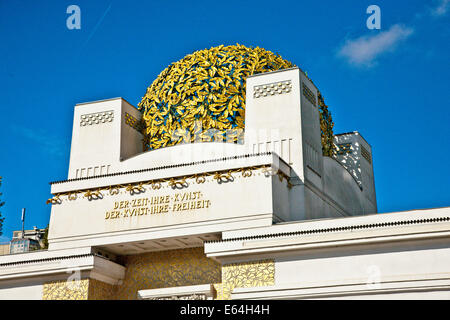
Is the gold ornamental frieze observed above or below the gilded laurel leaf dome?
below

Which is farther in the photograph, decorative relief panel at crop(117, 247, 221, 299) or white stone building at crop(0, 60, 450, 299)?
decorative relief panel at crop(117, 247, 221, 299)

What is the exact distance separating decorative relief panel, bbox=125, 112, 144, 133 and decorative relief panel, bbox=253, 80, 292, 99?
8.80 feet

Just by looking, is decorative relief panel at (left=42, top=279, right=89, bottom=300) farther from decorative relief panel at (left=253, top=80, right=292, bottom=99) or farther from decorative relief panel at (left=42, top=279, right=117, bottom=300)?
decorative relief panel at (left=253, top=80, right=292, bottom=99)

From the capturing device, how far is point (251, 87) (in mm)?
11758

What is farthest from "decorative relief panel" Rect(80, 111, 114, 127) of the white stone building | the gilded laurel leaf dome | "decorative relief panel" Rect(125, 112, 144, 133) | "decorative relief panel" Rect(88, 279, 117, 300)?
"decorative relief panel" Rect(88, 279, 117, 300)

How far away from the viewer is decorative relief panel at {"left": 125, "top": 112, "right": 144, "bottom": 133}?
12670mm

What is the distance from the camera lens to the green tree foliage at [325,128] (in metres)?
12.6

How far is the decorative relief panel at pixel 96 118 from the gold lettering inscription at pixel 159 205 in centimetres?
219

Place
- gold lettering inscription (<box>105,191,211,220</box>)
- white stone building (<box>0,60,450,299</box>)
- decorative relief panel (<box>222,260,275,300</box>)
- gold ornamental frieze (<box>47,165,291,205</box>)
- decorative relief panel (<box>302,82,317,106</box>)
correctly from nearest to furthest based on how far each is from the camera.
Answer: white stone building (<box>0,60,450,299</box>) → decorative relief panel (<box>222,260,275,300</box>) → gold ornamental frieze (<box>47,165,291,205</box>) → gold lettering inscription (<box>105,191,211,220</box>) → decorative relief panel (<box>302,82,317,106</box>)

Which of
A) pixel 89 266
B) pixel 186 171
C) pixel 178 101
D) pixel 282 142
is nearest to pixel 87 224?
pixel 89 266

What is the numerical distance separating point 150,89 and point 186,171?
287cm

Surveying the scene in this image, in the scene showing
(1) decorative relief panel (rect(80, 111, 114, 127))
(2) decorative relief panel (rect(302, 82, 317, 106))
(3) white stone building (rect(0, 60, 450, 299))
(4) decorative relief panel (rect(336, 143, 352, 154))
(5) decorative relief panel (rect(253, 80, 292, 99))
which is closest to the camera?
(3) white stone building (rect(0, 60, 450, 299))

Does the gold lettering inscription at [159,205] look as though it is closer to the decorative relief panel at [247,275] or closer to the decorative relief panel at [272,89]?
the decorative relief panel at [247,275]

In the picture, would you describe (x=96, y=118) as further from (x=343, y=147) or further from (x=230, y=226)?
(x=343, y=147)
